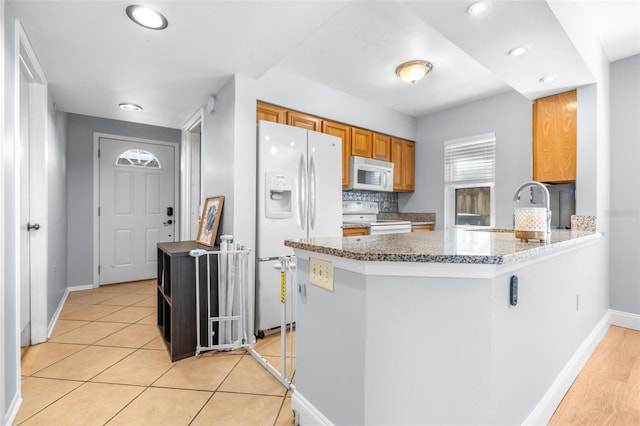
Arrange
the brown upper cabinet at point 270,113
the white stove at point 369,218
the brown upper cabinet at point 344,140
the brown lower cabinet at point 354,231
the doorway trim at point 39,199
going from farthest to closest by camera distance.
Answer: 1. the white stove at point 369,218
2. the brown upper cabinet at point 344,140
3. the brown lower cabinet at point 354,231
4. the brown upper cabinet at point 270,113
5. the doorway trim at point 39,199

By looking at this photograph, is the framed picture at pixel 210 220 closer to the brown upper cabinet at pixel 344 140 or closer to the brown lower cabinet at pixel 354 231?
the brown lower cabinet at pixel 354 231

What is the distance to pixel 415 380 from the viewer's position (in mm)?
1200

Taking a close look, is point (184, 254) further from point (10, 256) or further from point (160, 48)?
point (160, 48)

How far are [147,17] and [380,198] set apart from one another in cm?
365

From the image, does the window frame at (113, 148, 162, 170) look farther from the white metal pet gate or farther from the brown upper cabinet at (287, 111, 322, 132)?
the white metal pet gate

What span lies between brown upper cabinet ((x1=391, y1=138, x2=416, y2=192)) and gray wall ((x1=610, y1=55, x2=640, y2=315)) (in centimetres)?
222

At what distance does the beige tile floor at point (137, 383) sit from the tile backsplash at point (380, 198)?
90.5 inches

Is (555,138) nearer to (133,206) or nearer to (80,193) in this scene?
(133,206)

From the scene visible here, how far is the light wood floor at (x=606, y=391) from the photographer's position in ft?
5.45

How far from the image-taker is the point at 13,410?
1636 mm

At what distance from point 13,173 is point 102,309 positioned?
222cm

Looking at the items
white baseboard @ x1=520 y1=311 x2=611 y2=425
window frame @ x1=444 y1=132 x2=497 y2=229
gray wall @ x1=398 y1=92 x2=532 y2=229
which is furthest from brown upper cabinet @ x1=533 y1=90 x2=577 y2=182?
white baseboard @ x1=520 y1=311 x2=611 y2=425

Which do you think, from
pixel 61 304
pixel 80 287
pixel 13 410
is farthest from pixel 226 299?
pixel 80 287

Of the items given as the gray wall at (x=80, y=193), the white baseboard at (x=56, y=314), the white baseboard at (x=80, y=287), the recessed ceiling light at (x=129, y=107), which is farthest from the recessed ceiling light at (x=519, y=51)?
the white baseboard at (x=80, y=287)
